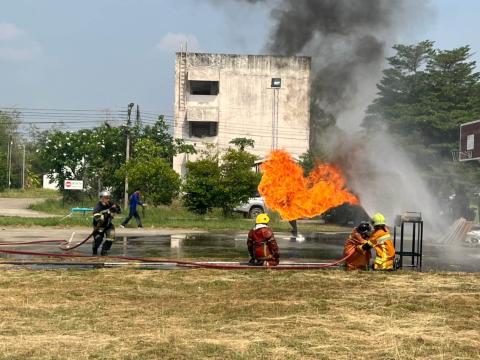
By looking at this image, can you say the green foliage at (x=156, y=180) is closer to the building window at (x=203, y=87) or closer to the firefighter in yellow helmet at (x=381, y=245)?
the building window at (x=203, y=87)

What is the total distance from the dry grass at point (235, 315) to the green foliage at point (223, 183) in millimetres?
18883

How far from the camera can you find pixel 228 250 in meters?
15.8

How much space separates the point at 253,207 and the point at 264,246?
64.0 feet

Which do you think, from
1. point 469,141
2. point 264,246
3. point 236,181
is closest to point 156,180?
point 236,181

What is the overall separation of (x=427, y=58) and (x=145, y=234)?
79.8ft

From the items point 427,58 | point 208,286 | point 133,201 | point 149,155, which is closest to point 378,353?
point 208,286

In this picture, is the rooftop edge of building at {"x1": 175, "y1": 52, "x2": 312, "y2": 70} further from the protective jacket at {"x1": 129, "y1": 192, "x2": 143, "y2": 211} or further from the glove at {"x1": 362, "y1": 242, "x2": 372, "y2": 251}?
the glove at {"x1": 362, "y1": 242, "x2": 372, "y2": 251}

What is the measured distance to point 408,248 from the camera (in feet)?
60.9

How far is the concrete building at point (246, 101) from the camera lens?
47094 mm

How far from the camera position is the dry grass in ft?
19.0

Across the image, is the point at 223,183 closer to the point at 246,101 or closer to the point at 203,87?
the point at 246,101

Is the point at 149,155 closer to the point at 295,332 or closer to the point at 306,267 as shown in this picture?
the point at 306,267

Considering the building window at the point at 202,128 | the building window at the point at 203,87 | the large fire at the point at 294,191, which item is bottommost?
the large fire at the point at 294,191

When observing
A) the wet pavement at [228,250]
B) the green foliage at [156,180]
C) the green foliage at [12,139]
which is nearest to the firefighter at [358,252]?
the wet pavement at [228,250]
